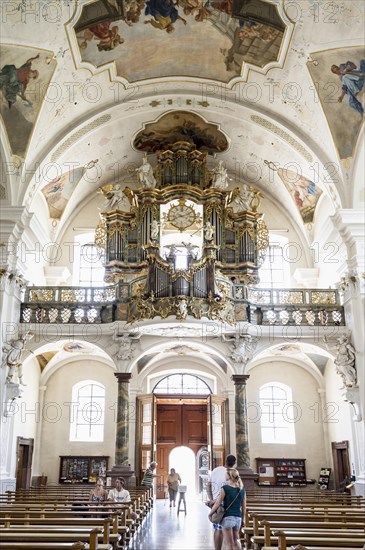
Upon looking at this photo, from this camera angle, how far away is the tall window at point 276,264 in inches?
954

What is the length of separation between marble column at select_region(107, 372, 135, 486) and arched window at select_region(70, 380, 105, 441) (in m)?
4.33

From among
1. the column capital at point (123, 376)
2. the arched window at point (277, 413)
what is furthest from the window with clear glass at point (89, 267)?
the arched window at point (277, 413)

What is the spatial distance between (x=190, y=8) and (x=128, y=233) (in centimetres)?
800

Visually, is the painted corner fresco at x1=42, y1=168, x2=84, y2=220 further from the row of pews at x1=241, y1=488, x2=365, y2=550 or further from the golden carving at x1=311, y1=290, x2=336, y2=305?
the row of pews at x1=241, y1=488, x2=365, y2=550

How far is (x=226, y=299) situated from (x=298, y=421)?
7.46 meters

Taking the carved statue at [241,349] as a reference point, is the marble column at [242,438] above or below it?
below

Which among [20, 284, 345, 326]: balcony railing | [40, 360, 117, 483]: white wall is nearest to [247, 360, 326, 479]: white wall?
[20, 284, 345, 326]: balcony railing

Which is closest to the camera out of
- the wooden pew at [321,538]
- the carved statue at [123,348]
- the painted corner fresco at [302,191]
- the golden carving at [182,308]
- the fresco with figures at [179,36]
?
the wooden pew at [321,538]

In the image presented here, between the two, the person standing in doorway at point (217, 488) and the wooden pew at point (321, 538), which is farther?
the person standing in doorway at point (217, 488)

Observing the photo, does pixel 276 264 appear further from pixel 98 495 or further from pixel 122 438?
pixel 98 495

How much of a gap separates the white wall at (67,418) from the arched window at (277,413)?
6.18 meters

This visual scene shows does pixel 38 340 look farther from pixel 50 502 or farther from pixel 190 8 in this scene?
pixel 190 8

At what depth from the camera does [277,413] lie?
23969 mm

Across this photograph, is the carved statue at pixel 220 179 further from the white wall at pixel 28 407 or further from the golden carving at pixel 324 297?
the white wall at pixel 28 407
